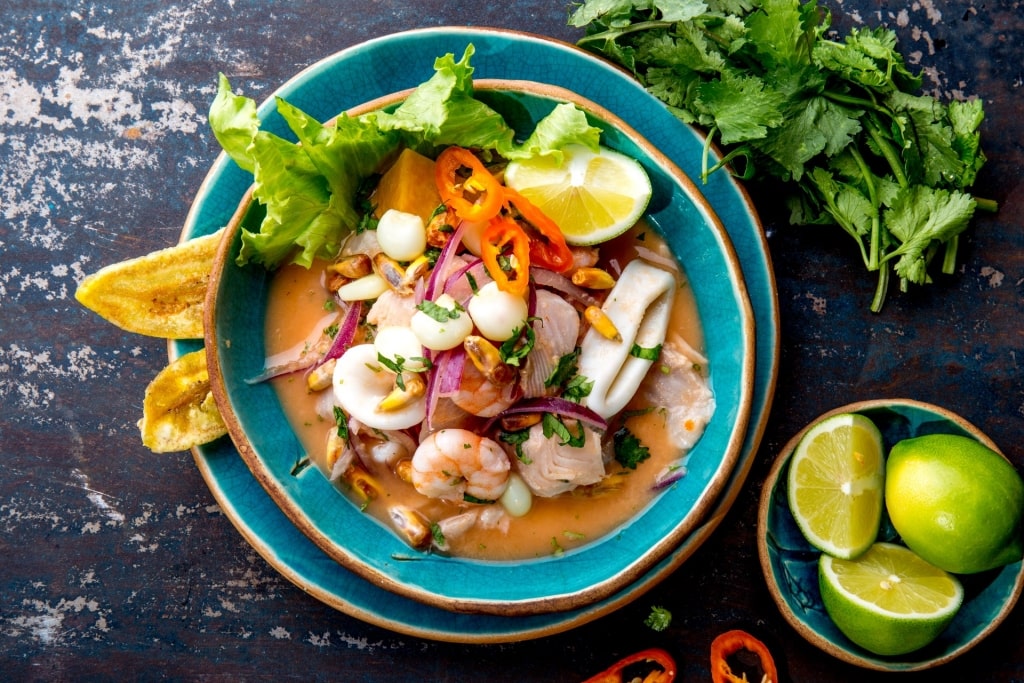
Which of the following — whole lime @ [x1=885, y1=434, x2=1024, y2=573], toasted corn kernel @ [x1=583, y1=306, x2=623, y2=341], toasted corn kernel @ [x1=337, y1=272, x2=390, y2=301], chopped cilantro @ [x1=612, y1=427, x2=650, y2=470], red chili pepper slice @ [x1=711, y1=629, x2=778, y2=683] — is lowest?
red chili pepper slice @ [x1=711, y1=629, x2=778, y2=683]

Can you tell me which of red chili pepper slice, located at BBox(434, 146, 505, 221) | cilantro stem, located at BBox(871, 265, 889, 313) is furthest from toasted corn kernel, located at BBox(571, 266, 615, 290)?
cilantro stem, located at BBox(871, 265, 889, 313)

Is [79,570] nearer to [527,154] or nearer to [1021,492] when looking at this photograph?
[527,154]

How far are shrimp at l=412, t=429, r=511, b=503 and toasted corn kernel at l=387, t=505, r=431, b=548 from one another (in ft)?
0.40

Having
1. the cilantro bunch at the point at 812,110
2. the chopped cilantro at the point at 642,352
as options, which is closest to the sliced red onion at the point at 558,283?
the chopped cilantro at the point at 642,352

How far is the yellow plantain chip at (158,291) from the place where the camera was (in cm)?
263

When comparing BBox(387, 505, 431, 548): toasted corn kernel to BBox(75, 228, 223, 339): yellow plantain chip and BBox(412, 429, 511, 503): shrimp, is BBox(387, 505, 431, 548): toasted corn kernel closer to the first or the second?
BBox(412, 429, 511, 503): shrimp

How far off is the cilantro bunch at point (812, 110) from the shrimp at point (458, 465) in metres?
1.16

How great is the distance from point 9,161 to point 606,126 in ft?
7.46

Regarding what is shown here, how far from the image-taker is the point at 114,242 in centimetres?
303

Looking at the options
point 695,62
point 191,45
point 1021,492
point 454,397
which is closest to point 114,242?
point 191,45

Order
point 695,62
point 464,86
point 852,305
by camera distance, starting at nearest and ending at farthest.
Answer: point 464,86
point 695,62
point 852,305

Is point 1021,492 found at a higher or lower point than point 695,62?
lower

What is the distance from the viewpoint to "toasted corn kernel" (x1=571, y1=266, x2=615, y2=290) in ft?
8.46

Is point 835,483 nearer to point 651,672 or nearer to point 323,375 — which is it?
point 651,672
